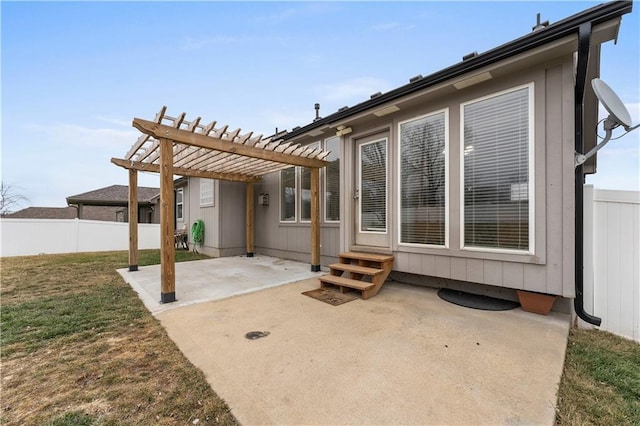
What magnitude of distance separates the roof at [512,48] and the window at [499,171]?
19.4 inches

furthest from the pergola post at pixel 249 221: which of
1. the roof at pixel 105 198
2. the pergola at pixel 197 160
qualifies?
the roof at pixel 105 198

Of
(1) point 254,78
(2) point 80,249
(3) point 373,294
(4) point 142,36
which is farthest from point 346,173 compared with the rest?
(2) point 80,249

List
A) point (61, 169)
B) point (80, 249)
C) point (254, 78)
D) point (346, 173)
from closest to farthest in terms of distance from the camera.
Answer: point (346, 173)
point (254, 78)
point (80, 249)
point (61, 169)

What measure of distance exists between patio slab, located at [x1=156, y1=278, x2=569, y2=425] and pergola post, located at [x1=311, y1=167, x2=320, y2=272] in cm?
221

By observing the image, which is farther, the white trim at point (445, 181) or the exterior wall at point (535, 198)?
the white trim at point (445, 181)

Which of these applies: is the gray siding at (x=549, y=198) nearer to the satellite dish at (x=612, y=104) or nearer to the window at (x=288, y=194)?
the satellite dish at (x=612, y=104)

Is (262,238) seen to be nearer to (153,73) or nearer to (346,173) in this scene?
(346,173)

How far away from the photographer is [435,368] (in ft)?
6.82

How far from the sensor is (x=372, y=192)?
495 centimetres

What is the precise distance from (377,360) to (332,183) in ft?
14.4

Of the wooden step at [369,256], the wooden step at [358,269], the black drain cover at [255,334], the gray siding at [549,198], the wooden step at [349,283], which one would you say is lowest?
the black drain cover at [255,334]

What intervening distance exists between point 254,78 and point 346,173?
615 cm

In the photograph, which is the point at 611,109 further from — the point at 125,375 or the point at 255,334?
the point at 125,375

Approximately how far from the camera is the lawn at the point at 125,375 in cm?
161
